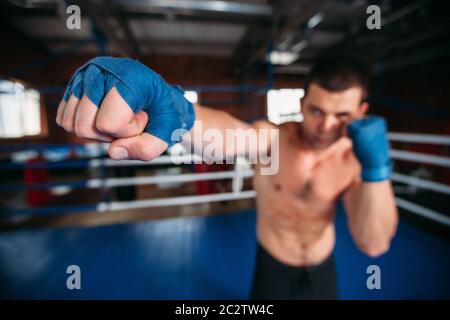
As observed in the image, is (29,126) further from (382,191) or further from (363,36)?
(363,36)

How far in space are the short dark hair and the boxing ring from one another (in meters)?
1.35

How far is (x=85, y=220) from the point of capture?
2721 millimetres

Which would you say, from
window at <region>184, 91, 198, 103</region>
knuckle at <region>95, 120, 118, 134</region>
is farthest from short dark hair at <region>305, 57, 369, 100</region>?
knuckle at <region>95, 120, 118, 134</region>

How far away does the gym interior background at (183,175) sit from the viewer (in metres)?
1.62

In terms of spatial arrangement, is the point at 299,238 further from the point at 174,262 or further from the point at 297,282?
the point at 174,262

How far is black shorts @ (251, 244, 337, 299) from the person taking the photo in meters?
1.13

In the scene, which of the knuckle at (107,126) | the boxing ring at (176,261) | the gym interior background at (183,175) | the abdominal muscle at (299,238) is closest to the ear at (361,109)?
the gym interior background at (183,175)

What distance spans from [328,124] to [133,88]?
776 mm

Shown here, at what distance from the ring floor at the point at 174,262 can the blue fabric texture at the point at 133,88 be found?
1435mm

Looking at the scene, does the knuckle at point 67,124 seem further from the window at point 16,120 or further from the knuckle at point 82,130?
the window at point 16,120

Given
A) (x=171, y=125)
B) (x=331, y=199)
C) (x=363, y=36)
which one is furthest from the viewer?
(x=363, y=36)

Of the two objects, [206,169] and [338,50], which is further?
[338,50]
